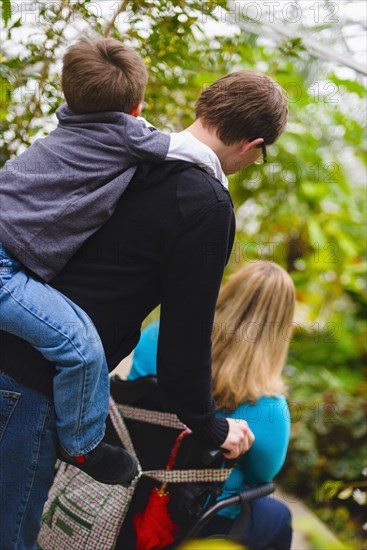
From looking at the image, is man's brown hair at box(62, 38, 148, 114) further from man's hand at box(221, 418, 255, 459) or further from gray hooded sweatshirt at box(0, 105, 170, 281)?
man's hand at box(221, 418, 255, 459)

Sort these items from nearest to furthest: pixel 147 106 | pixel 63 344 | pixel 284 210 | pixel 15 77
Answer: pixel 63 344 < pixel 15 77 < pixel 147 106 < pixel 284 210

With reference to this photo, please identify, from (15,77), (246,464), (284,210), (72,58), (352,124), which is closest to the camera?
(72,58)

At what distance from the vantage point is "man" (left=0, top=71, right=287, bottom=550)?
4.79 ft

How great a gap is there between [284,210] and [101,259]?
467cm

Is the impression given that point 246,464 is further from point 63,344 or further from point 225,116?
point 225,116

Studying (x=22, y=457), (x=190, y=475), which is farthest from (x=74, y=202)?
(x=190, y=475)

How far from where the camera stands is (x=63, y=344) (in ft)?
4.53

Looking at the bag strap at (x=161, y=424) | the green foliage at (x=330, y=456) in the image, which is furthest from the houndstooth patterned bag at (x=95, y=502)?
the green foliage at (x=330, y=456)

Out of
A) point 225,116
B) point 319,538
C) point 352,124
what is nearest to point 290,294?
point 225,116

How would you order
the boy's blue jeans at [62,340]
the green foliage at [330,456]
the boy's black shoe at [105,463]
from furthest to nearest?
the green foliage at [330,456] → the boy's black shoe at [105,463] → the boy's blue jeans at [62,340]

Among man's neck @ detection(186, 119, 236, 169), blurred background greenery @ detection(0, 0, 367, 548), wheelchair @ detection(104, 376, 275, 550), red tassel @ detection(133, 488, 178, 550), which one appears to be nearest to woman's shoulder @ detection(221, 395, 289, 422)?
wheelchair @ detection(104, 376, 275, 550)

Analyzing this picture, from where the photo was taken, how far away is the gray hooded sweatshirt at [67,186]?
1417 mm

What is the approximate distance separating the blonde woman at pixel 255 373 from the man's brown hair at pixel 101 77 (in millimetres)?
978

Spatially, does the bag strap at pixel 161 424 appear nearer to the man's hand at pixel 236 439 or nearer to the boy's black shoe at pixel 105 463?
the man's hand at pixel 236 439
